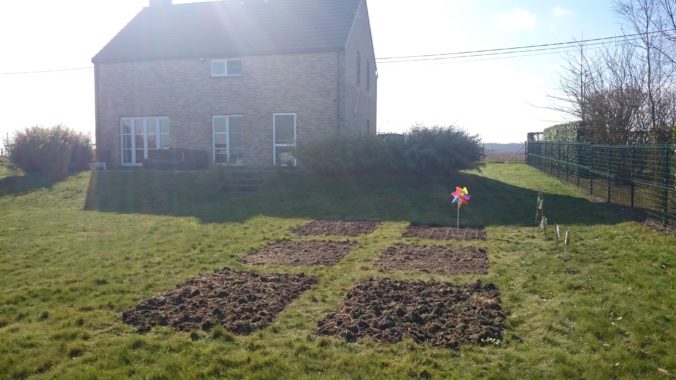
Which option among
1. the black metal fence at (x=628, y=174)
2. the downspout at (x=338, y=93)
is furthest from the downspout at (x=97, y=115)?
the black metal fence at (x=628, y=174)

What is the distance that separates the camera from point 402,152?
1841cm

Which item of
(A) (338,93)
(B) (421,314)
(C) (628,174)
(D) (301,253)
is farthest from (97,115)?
(B) (421,314)

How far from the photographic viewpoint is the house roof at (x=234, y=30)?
23.4 metres

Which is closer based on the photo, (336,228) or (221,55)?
(336,228)

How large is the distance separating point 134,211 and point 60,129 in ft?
33.0

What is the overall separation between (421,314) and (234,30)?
21385 mm

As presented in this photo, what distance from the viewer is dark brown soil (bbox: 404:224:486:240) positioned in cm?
1143

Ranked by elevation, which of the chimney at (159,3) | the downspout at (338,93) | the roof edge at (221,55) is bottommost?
the downspout at (338,93)

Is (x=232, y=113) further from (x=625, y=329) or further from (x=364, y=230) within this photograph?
(x=625, y=329)

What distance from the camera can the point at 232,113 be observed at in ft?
78.0

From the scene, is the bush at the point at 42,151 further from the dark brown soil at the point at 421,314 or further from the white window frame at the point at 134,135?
the dark brown soil at the point at 421,314

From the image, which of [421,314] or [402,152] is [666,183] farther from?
[402,152]

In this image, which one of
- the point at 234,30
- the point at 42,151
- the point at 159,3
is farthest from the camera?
the point at 159,3

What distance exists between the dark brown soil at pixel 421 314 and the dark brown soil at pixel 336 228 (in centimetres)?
486
